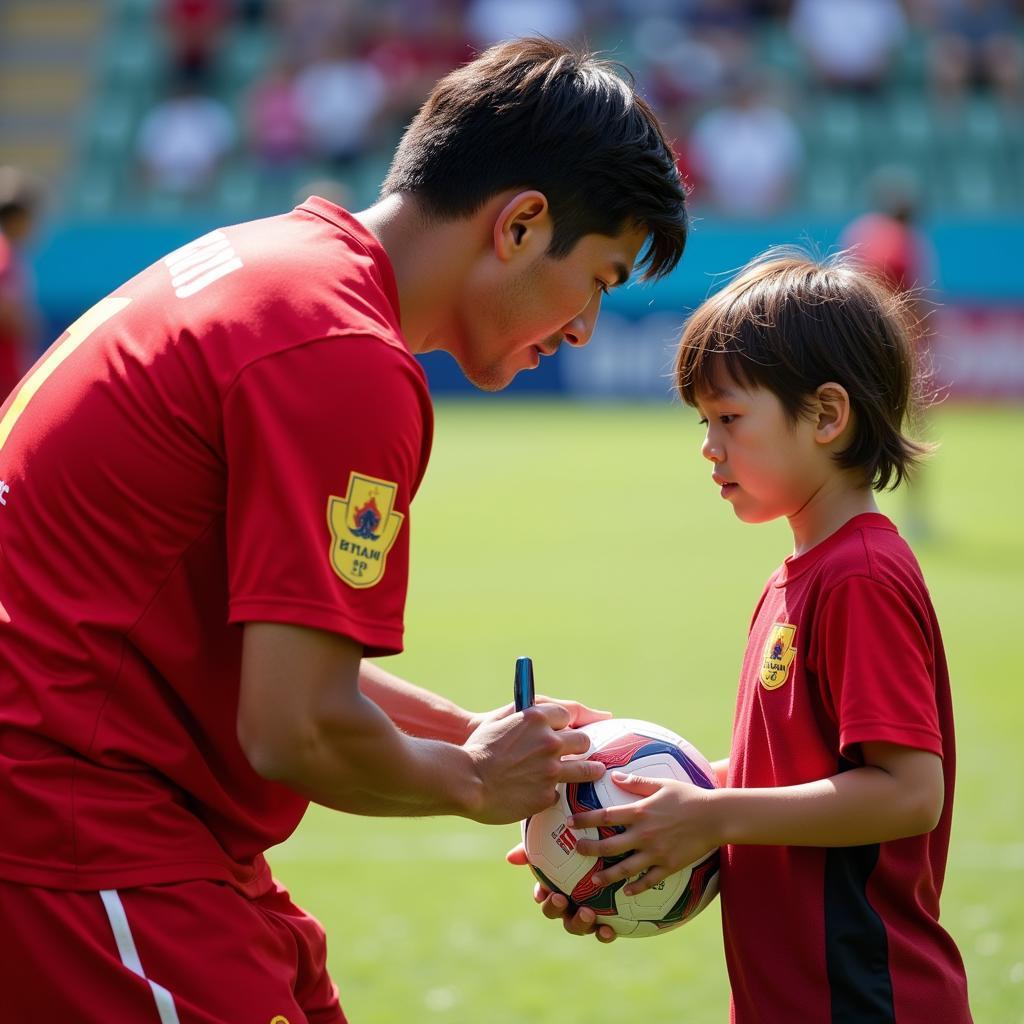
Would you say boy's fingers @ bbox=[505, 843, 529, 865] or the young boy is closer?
the young boy

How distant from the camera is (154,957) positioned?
2.46m

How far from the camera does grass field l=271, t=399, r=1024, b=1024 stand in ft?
15.7

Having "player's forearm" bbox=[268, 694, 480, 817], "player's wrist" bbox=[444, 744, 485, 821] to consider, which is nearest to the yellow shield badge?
"player's forearm" bbox=[268, 694, 480, 817]

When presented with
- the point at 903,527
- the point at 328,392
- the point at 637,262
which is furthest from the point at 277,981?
the point at 903,527

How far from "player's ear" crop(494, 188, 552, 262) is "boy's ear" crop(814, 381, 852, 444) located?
63 cm

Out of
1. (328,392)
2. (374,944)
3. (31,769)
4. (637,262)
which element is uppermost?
(637,262)

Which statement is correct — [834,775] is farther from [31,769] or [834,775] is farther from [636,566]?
[636,566]

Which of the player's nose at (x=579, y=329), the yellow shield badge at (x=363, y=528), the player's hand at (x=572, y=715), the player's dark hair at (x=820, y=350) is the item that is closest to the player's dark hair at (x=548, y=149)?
the player's nose at (x=579, y=329)

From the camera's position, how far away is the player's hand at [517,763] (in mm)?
2699

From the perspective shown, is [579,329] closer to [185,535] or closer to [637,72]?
[185,535]

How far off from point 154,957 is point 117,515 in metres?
0.71

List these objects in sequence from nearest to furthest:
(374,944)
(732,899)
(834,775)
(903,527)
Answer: (834,775) → (732,899) → (374,944) → (903,527)

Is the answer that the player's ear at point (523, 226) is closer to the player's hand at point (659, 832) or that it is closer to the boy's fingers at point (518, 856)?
the player's hand at point (659, 832)

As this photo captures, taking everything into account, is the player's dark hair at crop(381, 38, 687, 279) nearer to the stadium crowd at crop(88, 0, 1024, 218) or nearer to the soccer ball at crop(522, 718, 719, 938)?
the soccer ball at crop(522, 718, 719, 938)
